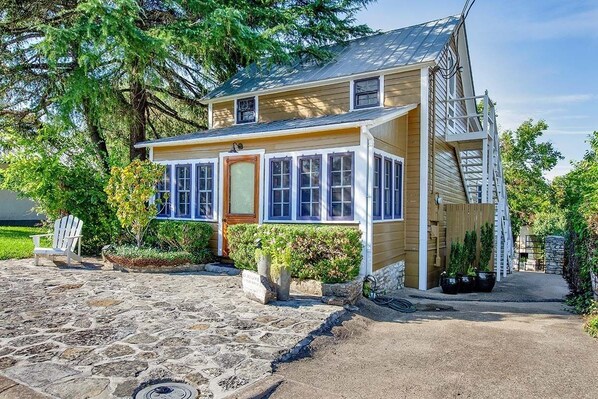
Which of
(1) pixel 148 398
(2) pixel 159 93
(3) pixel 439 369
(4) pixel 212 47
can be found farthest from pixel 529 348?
(2) pixel 159 93

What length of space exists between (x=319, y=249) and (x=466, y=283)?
3966mm

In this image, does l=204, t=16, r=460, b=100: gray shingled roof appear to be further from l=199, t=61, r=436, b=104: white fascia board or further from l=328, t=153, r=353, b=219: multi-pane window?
l=328, t=153, r=353, b=219: multi-pane window

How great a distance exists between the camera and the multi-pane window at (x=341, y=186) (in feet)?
25.9

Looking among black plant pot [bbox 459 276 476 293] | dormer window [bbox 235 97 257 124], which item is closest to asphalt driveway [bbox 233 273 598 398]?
black plant pot [bbox 459 276 476 293]

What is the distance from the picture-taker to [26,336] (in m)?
4.43

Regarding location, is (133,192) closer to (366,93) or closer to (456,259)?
(366,93)

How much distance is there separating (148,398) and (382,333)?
3.12 meters

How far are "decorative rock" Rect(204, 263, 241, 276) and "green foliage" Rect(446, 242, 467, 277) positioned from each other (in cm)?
475

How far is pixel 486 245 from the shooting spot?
973cm

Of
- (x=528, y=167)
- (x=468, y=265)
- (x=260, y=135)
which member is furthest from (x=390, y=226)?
(x=528, y=167)

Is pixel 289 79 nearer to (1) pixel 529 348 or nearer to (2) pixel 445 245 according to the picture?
(2) pixel 445 245

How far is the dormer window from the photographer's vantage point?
38.3ft

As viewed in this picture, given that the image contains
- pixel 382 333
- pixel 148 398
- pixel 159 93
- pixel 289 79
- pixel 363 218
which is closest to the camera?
pixel 148 398

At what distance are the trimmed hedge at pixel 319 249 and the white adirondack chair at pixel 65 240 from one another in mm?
4695
